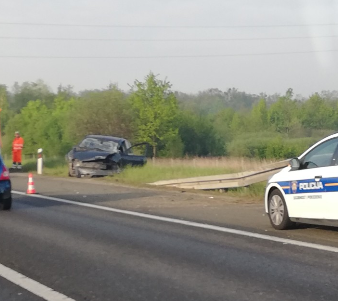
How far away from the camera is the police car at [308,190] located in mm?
10031

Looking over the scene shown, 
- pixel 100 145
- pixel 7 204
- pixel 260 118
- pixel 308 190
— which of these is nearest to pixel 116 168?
pixel 100 145

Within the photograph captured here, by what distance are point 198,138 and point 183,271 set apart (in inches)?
3018

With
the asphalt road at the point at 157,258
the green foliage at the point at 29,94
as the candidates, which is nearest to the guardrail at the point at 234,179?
the asphalt road at the point at 157,258

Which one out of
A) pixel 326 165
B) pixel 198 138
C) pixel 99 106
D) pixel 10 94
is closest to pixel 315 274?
pixel 326 165

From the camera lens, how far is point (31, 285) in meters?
7.27

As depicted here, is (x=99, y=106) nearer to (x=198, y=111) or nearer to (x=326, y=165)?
(x=198, y=111)

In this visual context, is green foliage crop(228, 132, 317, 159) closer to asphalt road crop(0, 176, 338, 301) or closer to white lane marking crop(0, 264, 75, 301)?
asphalt road crop(0, 176, 338, 301)

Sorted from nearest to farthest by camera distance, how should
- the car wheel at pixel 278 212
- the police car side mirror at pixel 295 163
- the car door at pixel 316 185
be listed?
1. the car door at pixel 316 185
2. the police car side mirror at pixel 295 163
3. the car wheel at pixel 278 212

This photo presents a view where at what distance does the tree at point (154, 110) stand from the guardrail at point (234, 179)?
51.3 m

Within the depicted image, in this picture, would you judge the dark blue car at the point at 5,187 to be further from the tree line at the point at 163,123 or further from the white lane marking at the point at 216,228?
the tree line at the point at 163,123

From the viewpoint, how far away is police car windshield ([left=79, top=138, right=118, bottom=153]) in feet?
81.0

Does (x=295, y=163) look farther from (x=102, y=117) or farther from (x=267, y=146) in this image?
(x=267, y=146)

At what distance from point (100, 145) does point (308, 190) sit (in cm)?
1523

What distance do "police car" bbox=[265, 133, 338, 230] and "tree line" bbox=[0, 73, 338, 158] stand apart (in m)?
39.8
